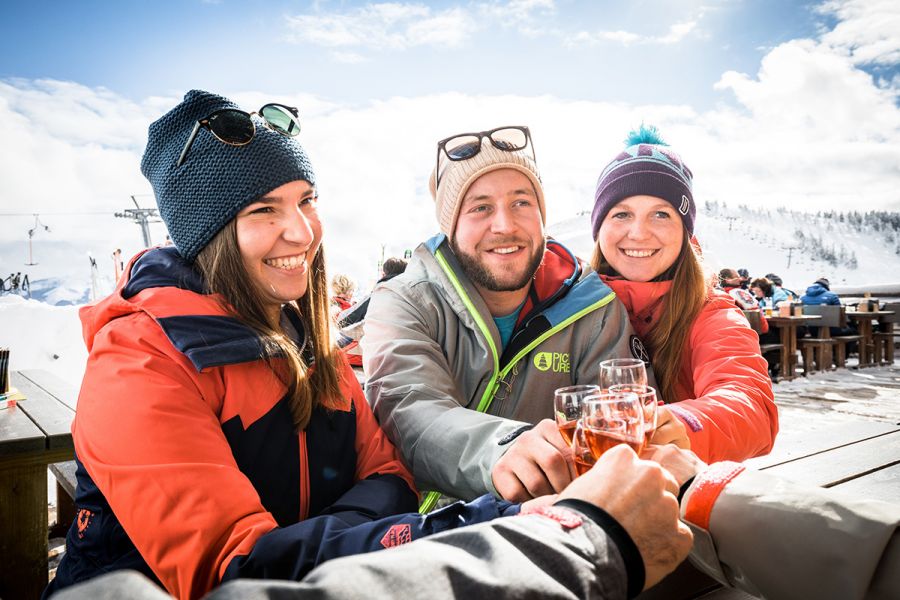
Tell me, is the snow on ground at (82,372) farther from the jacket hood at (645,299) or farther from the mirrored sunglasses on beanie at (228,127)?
the mirrored sunglasses on beanie at (228,127)

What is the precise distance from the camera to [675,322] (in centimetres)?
242

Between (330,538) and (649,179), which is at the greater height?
(649,179)

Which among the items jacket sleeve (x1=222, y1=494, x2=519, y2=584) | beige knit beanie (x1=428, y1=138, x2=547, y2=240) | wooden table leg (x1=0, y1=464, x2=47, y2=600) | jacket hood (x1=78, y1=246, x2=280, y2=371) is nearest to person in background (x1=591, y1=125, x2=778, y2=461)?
beige knit beanie (x1=428, y1=138, x2=547, y2=240)

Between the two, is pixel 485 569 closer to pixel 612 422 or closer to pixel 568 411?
pixel 612 422

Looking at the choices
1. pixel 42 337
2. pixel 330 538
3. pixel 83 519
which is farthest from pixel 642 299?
pixel 42 337

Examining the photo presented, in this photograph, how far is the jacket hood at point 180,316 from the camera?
1.38m

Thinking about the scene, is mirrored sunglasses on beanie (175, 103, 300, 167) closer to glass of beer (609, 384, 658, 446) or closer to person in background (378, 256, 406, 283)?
glass of beer (609, 384, 658, 446)

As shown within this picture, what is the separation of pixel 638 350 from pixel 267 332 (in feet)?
5.26

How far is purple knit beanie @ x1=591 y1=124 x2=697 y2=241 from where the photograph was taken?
258 cm

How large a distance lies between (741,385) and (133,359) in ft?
6.88

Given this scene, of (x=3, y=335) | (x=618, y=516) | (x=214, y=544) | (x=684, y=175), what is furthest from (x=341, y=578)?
(x=3, y=335)

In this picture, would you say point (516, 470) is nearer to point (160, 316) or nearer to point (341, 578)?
point (341, 578)

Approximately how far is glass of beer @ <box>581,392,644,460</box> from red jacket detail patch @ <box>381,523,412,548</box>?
1.63 ft

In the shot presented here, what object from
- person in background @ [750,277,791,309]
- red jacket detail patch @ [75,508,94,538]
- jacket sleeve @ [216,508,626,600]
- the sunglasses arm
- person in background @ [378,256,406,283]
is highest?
the sunglasses arm
